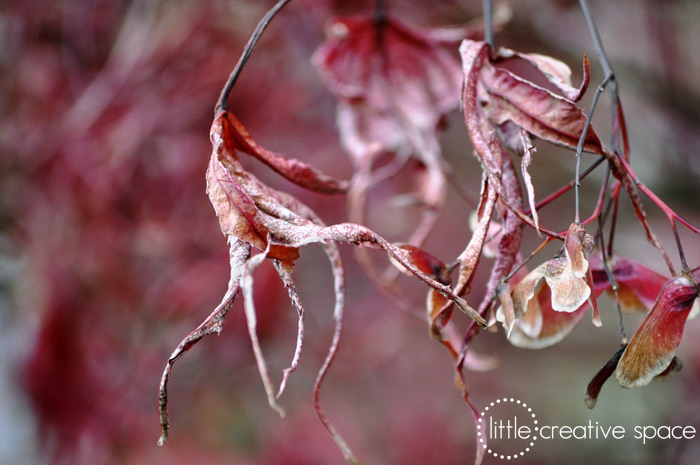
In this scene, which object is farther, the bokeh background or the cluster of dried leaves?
the bokeh background

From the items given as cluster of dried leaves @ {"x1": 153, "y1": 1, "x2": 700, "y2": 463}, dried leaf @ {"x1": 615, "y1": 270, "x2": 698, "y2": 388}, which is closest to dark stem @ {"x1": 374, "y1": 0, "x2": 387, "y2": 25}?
cluster of dried leaves @ {"x1": 153, "y1": 1, "x2": 700, "y2": 463}

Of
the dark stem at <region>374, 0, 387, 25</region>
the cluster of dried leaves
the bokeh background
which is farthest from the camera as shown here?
the bokeh background

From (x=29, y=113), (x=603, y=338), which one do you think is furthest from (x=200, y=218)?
(x=603, y=338)

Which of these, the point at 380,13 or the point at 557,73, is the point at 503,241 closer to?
the point at 557,73

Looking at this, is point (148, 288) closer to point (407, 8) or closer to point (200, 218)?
point (200, 218)

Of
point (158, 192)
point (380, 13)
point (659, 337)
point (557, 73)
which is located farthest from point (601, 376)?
point (158, 192)

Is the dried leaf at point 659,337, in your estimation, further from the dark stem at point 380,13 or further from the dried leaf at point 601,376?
the dark stem at point 380,13

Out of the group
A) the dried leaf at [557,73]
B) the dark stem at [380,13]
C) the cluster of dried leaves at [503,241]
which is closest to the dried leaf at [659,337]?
the cluster of dried leaves at [503,241]

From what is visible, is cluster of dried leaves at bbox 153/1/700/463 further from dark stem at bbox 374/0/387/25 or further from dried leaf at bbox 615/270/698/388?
dark stem at bbox 374/0/387/25
